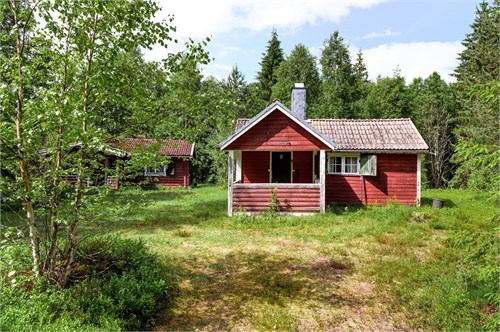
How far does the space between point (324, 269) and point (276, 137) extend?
6719 mm

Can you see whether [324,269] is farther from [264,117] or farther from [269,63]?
[269,63]

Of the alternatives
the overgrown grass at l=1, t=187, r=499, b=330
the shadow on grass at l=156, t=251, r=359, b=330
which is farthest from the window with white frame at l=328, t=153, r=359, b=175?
the shadow on grass at l=156, t=251, r=359, b=330

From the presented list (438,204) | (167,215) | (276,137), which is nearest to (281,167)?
(276,137)

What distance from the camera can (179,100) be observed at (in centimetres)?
540

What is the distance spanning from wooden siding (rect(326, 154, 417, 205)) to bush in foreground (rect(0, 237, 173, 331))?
10.8 meters

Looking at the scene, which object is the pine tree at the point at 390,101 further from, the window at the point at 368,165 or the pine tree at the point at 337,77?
the window at the point at 368,165

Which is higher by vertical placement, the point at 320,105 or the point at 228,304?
the point at 320,105

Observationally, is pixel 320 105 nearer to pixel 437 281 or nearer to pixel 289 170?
pixel 289 170

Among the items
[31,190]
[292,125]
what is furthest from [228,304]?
[292,125]

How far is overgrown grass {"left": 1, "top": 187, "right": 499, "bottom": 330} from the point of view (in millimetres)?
4863

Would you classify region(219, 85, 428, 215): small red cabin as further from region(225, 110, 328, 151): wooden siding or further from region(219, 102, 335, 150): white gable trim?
region(225, 110, 328, 151): wooden siding

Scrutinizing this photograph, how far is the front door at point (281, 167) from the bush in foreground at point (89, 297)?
947 cm

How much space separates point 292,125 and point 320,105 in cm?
1956

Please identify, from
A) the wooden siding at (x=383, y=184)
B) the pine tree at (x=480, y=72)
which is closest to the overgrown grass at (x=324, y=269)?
the wooden siding at (x=383, y=184)
